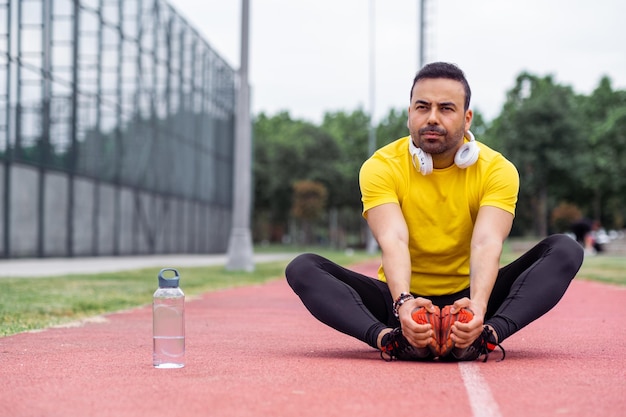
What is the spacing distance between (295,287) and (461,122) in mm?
1374

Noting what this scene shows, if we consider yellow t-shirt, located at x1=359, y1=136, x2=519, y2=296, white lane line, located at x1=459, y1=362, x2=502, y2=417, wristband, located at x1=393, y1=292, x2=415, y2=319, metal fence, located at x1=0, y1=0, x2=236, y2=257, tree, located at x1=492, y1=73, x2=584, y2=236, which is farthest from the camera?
tree, located at x1=492, y1=73, x2=584, y2=236

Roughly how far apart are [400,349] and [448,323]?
46 cm

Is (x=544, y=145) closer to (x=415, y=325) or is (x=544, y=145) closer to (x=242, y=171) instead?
(x=242, y=171)

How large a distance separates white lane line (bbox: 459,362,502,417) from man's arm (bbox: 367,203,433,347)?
11.4 inches

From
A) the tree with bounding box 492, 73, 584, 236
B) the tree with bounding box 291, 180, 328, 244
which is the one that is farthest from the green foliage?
the tree with bounding box 291, 180, 328, 244

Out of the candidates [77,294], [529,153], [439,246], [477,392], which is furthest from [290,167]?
[477,392]

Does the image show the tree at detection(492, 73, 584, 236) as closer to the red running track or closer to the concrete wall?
the concrete wall

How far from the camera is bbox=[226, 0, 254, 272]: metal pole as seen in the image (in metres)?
21.3

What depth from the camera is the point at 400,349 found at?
5641 millimetres

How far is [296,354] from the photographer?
640 cm

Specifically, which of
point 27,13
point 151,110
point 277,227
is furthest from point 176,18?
point 277,227

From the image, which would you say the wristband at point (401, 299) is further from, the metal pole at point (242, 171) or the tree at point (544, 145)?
the tree at point (544, 145)

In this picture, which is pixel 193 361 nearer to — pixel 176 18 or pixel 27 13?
pixel 27 13

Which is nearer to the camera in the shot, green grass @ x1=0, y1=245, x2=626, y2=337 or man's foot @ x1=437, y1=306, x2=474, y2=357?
man's foot @ x1=437, y1=306, x2=474, y2=357
